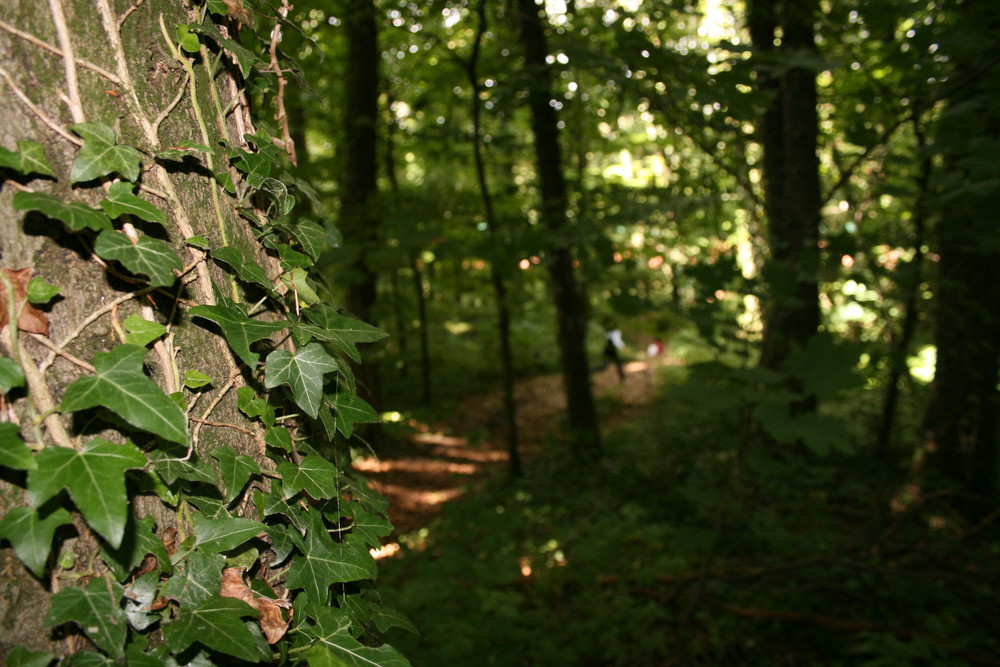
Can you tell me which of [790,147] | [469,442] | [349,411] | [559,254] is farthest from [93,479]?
[469,442]

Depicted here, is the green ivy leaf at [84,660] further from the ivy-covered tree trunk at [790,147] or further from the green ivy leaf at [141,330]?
the ivy-covered tree trunk at [790,147]

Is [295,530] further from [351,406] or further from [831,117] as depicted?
[831,117]

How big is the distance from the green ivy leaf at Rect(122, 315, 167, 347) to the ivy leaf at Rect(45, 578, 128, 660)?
29cm

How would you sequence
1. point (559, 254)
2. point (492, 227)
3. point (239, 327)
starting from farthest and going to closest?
1. point (559, 254)
2. point (492, 227)
3. point (239, 327)

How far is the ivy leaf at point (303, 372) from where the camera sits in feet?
2.76

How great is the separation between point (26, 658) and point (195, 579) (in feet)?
0.57

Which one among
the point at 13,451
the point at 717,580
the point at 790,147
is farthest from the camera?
the point at 790,147

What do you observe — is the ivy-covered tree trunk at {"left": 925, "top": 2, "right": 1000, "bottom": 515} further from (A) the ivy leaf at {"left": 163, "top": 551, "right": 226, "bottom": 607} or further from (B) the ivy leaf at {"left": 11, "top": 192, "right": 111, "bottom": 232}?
(B) the ivy leaf at {"left": 11, "top": 192, "right": 111, "bottom": 232}

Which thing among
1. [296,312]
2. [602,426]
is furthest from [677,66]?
[602,426]

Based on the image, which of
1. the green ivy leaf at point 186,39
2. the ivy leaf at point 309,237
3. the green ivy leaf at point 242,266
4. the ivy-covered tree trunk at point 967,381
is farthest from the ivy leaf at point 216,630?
the ivy-covered tree trunk at point 967,381

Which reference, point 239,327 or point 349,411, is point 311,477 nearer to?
point 349,411

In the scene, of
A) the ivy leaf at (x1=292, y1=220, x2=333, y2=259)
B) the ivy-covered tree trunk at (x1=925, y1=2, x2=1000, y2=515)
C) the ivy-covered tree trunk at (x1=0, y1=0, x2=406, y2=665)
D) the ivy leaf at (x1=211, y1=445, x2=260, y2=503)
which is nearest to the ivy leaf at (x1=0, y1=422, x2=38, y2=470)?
the ivy-covered tree trunk at (x1=0, y1=0, x2=406, y2=665)

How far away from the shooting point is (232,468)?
816mm

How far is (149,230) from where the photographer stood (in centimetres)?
75
